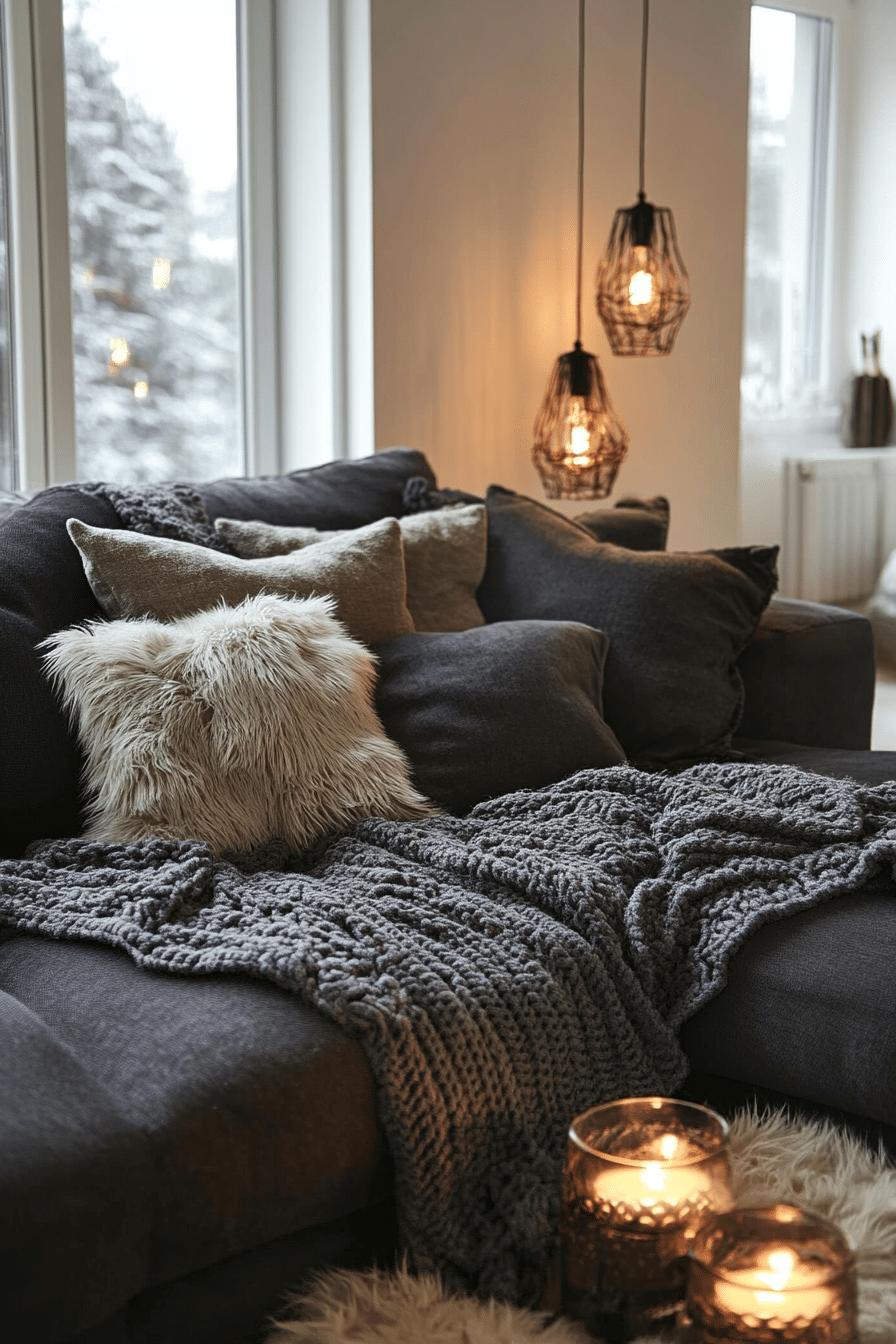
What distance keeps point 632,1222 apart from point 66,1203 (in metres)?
0.44

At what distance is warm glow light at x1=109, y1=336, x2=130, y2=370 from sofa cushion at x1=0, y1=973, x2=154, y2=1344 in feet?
6.52

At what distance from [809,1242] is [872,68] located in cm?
488

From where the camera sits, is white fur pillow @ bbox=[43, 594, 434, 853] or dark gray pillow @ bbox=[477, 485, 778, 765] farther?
dark gray pillow @ bbox=[477, 485, 778, 765]

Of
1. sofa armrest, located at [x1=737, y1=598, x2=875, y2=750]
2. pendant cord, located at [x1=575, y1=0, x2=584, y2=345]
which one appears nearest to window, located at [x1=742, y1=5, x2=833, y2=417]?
pendant cord, located at [x1=575, y1=0, x2=584, y2=345]

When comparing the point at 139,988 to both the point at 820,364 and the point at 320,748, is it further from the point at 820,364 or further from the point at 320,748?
the point at 820,364

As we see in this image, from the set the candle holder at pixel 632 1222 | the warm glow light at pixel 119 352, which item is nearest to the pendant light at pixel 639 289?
the warm glow light at pixel 119 352

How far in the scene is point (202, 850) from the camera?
1467 mm

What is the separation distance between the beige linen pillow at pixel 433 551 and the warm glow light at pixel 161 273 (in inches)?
42.0

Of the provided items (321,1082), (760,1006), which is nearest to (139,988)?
(321,1082)

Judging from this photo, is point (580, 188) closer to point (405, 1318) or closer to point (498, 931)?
point (498, 931)

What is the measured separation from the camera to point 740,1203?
1215mm

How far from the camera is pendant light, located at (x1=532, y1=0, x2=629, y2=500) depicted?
10.2 ft

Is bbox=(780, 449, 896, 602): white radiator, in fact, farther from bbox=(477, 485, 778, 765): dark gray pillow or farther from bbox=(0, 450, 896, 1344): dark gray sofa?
bbox=(0, 450, 896, 1344): dark gray sofa

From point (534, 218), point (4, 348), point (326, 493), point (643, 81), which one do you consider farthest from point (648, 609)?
point (643, 81)
